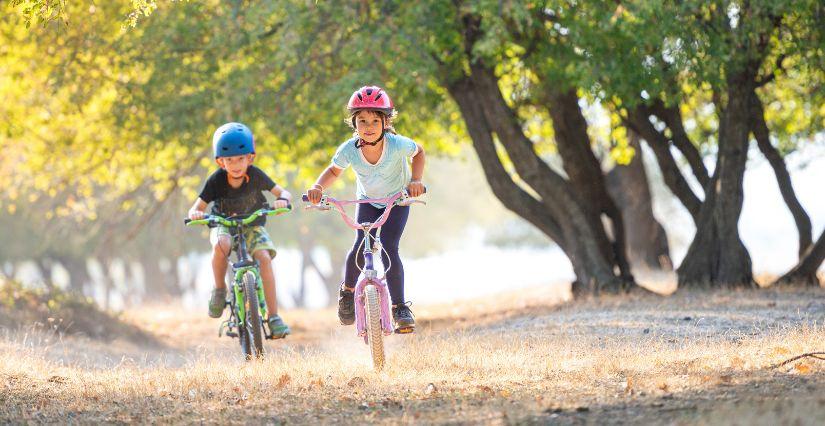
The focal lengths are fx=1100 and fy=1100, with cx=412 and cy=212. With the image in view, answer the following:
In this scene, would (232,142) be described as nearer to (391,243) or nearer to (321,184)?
(321,184)

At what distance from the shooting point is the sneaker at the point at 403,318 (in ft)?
26.0

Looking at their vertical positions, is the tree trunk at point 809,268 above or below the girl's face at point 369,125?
below

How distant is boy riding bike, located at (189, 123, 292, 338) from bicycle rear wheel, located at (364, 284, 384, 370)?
4.75 feet

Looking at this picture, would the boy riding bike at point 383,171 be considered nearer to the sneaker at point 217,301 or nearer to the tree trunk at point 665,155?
the sneaker at point 217,301

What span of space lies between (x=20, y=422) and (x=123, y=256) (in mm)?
37272

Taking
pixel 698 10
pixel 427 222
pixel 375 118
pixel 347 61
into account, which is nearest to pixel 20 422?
pixel 375 118

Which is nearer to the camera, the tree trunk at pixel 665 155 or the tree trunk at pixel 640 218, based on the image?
the tree trunk at pixel 665 155

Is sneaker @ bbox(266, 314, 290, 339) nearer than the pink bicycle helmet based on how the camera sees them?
No

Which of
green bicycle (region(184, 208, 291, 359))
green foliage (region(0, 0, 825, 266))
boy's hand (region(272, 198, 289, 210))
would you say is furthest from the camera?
green foliage (region(0, 0, 825, 266))

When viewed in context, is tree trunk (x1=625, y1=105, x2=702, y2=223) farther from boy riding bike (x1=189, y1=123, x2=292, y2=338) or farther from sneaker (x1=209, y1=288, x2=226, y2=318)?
sneaker (x1=209, y1=288, x2=226, y2=318)

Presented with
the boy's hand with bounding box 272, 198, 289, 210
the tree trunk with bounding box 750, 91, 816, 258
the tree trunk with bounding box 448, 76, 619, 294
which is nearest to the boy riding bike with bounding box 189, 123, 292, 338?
the boy's hand with bounding box 272, 198, 289, 210

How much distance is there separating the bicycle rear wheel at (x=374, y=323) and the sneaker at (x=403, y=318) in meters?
0.15

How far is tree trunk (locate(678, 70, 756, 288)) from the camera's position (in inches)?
584

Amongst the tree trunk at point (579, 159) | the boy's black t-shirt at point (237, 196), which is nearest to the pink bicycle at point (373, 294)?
the boy's black t-shirt at point (237, 196)
